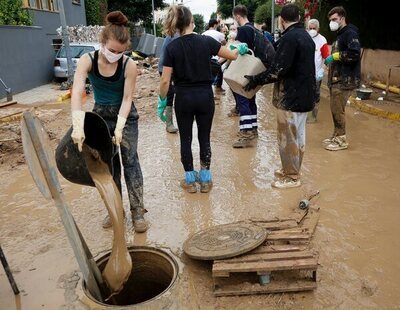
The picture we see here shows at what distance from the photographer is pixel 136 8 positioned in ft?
125

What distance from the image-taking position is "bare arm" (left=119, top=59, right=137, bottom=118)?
11.5 feet

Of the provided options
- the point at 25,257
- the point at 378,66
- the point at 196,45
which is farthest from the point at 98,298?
the point at 378,66

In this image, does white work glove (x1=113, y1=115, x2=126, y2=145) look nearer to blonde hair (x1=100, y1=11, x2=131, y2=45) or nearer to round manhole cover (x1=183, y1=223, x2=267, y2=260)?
blonde hair (x1=100, y1=11, x2=131, y2=45)

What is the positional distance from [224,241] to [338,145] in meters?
3.51

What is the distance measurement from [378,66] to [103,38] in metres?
9.96

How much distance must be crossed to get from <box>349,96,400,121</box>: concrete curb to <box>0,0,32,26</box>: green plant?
1061 centimetres

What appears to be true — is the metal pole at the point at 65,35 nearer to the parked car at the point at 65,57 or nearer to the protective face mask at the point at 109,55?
the parked car at the point at 65,57

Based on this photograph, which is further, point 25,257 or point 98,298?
point 25,257

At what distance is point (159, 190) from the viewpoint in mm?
4871

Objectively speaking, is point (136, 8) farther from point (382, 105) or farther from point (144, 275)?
point (144, 275)

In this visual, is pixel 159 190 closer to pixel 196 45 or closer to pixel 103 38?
pixel 196 45

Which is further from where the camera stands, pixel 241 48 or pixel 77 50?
pixel 77 50

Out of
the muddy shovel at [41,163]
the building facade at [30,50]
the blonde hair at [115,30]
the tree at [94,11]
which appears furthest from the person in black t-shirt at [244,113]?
the tree at [94,11]

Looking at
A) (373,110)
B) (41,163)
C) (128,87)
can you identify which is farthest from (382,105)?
(41,163)
